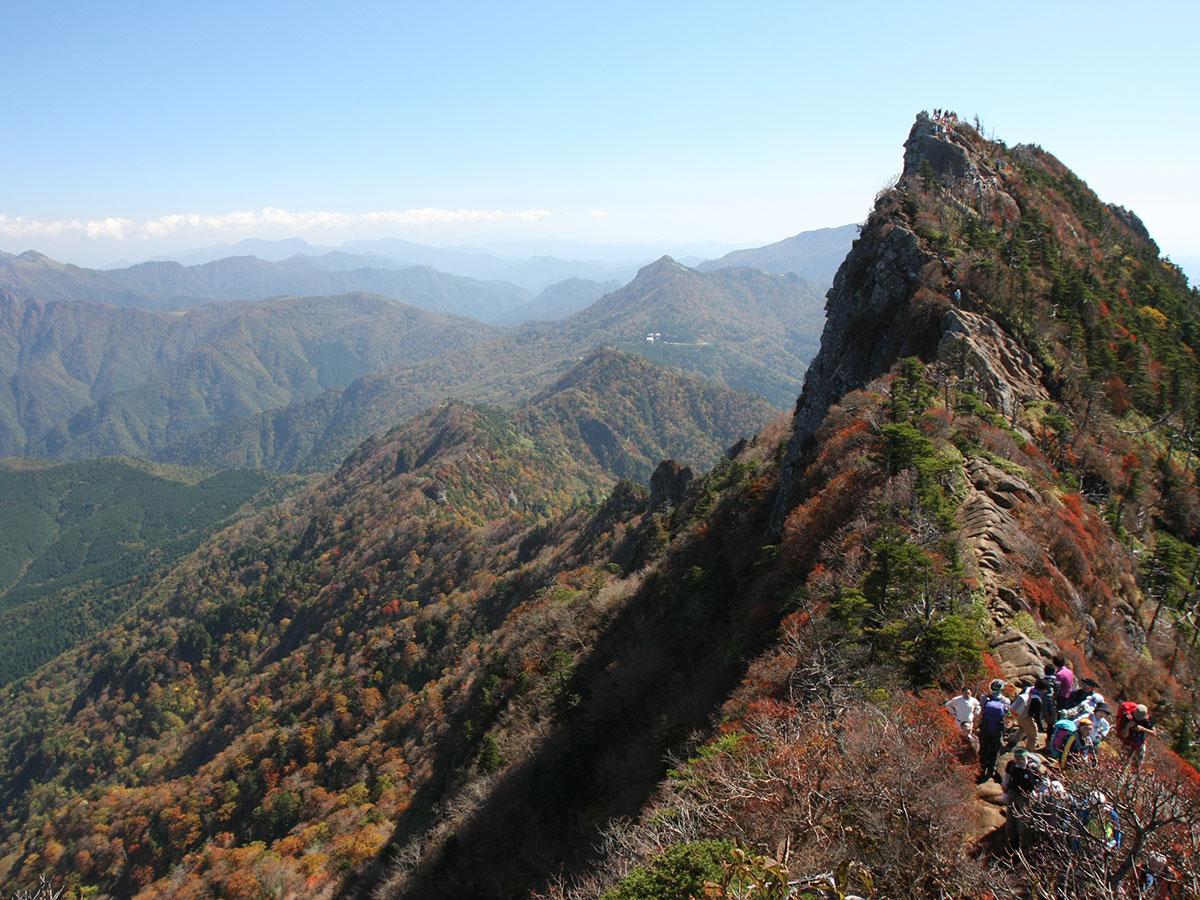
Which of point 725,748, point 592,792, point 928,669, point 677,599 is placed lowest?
point 592,792

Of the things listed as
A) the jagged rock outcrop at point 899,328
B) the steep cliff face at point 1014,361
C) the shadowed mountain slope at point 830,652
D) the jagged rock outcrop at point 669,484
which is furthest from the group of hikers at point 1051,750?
the jagged rock outcrop at point 669,484

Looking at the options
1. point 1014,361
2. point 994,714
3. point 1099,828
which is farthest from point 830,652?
point 1014,361

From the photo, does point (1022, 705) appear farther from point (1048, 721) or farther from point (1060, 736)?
point (1060, 736)

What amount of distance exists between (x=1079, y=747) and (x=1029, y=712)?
1.68 metres

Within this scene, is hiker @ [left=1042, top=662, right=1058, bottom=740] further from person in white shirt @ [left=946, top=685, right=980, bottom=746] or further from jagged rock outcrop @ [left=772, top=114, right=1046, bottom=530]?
jagged rock outcrop @ [left=772, top=114, right=1046, bottom=530]

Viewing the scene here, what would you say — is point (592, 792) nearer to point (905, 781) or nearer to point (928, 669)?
point (928, 669)

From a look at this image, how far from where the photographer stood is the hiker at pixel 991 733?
12.8 metres

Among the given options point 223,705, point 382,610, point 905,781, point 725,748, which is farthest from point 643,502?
point 223,705

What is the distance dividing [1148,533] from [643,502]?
216ft

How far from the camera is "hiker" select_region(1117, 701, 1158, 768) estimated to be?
13273 millimetres

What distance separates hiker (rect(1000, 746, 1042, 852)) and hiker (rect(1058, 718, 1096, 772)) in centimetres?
68

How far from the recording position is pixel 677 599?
145 feet

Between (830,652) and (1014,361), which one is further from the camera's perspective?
(1014,361)

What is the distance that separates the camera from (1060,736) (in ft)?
39.2
